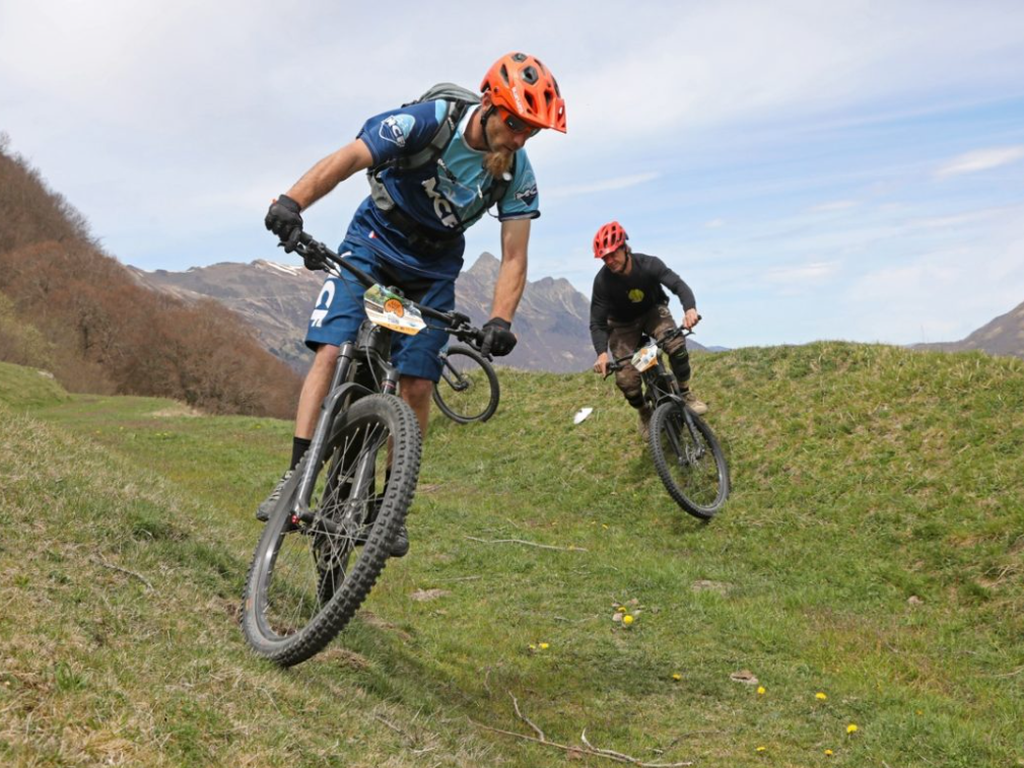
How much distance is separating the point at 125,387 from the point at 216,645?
8926 centimetres

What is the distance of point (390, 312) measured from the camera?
511 cm

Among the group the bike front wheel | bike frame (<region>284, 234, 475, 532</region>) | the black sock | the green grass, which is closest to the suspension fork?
bike frame (<region>284, 234, 475, 532</region>)

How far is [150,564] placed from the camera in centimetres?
530

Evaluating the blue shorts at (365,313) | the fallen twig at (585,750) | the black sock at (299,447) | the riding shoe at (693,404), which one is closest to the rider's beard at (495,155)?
the blue shorts at (365,313)

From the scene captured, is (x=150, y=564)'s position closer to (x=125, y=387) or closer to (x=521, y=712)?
(x=521, y=712)

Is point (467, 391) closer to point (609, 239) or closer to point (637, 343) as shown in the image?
point (637, 343)

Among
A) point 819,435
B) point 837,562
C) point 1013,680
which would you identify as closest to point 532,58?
point 1013,680

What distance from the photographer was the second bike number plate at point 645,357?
1121cm

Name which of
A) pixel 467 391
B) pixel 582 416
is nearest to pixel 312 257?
pixel 582 416

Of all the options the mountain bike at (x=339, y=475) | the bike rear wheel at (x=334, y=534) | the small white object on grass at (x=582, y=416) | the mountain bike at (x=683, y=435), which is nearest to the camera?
the bike rear wheel at (x=334, y=534)

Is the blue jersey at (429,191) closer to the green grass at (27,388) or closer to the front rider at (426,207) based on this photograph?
the front rider at (426,207)

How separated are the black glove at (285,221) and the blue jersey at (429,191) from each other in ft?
2.17

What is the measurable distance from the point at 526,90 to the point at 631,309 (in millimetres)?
6950

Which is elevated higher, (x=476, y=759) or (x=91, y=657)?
A: (x=91, y=657)
